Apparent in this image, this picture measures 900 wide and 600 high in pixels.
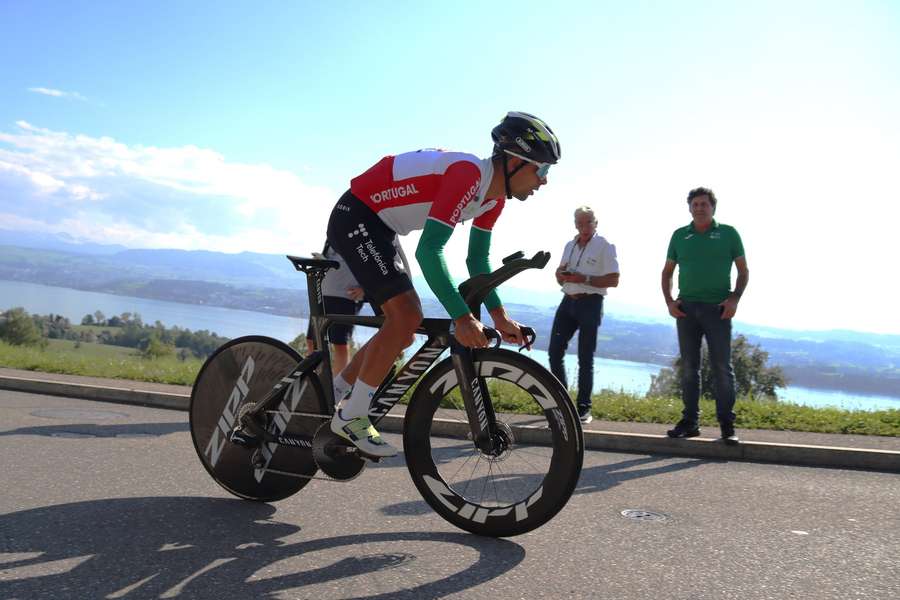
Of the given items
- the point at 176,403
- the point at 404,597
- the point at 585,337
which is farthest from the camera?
the point at 176,403

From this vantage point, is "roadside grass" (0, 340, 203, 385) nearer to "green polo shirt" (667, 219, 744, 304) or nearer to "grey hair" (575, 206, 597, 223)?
"grey hair" (575, 206, 597, 223)

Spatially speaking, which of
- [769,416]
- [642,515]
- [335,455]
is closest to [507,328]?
[335,455]

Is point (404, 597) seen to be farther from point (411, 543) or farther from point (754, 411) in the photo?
point (754, 411)

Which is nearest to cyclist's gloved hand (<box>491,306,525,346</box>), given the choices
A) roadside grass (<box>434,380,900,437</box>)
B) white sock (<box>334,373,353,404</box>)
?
white sock (<box>334,373,353,404</box>)

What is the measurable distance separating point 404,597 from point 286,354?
1.73m

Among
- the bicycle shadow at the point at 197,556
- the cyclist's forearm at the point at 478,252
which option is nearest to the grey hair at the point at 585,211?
the cyclist's forearm at the point at 478,252

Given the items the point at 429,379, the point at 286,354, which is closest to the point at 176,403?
the point at 286,354

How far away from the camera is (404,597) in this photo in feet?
9.25

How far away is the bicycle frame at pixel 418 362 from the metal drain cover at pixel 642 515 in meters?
1.13

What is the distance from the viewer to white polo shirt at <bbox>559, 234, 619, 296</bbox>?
26.5 feet

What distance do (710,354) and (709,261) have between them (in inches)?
34.7

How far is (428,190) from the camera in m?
3.66

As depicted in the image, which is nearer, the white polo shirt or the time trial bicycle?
the time trial bicycle

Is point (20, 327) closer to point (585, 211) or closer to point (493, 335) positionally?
point (585, 211)
